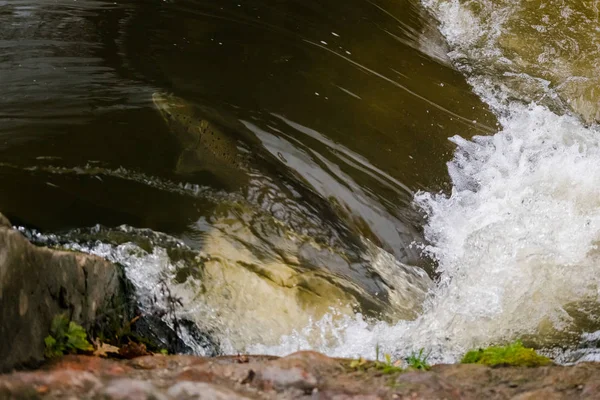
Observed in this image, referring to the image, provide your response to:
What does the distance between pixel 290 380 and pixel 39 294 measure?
1127mm

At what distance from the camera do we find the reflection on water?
3957 mm

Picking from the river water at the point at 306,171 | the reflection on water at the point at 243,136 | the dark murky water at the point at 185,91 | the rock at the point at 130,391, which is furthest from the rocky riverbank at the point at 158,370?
the dark murky water at the point at 185,91

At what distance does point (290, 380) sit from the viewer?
243 centimetres

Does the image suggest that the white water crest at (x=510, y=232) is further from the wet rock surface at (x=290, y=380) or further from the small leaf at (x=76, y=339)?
the small leaf at (x=76, y=339)

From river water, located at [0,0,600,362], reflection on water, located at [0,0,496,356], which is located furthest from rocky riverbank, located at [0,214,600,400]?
reflection on water, located at [0,0,496,356]

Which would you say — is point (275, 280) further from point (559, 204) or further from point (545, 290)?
point (559, 204)

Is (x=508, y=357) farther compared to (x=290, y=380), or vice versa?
(x=508, y=357)

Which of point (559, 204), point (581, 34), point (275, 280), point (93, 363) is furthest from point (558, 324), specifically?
point (581, 34)

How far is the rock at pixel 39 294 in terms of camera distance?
224 cm

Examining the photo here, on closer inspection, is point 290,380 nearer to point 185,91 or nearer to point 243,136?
point 243,136

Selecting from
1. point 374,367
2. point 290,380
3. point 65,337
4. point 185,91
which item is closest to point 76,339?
point 65,337

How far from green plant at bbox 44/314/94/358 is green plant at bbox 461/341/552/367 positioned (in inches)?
75.0

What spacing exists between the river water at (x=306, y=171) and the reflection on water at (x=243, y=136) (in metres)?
0.02

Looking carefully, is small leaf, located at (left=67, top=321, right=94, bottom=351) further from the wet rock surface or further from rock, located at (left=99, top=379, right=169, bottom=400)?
rock, located at (left=99, top=379, right=169, bottom=400)
